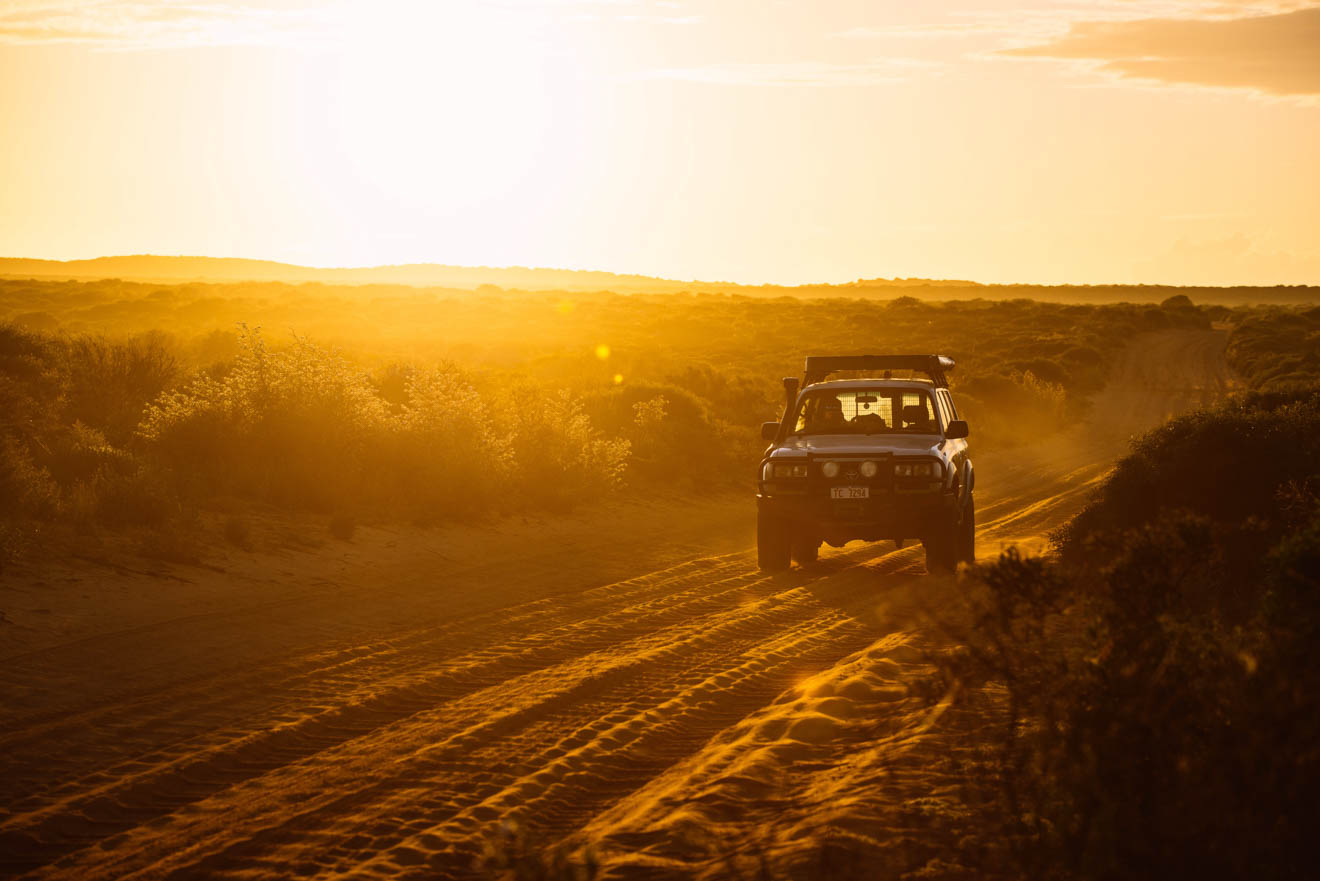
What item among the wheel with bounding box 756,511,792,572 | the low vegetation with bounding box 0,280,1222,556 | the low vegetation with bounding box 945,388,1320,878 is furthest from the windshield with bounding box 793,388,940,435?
→ the low vegetation with bounding box 945,388,1320,878

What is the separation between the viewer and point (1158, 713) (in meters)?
4.34

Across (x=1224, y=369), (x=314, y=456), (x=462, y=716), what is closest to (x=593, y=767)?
(x=462, y=716)

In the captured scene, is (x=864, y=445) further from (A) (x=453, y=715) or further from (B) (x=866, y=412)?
(A) (x=453, y=715)

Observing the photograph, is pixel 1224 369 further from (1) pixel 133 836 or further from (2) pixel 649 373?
(1) pixel 133 836

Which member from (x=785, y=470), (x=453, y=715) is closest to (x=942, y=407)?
(x=785, y=470)

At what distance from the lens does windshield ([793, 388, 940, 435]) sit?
41.7ft

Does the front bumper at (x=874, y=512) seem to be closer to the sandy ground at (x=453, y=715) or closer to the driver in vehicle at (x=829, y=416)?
the sandy ground at (x=453, y=715)

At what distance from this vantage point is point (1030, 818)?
4.86m

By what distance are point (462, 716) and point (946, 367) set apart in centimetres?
819

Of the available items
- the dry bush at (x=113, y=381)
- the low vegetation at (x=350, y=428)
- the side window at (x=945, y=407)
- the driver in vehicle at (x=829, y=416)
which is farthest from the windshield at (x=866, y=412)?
the dry bush at (x=113, y=381)

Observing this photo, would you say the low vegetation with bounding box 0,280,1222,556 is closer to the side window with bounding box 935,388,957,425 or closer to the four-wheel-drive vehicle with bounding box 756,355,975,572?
the four-wheel-drive vehicle with bounding box 756,355,975,572

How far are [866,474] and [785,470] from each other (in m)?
0.78

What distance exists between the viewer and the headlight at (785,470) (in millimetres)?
11672

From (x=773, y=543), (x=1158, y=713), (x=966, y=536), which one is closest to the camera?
(x=1158, y=713)
